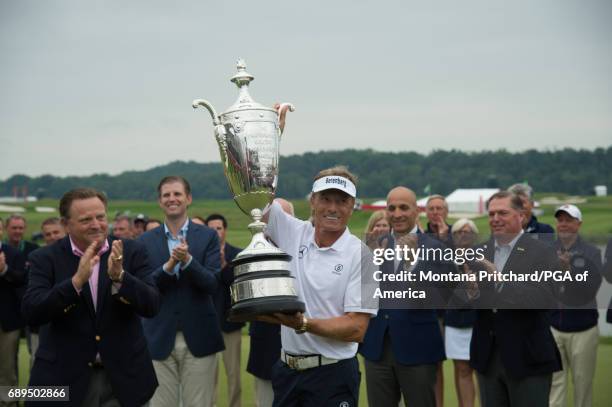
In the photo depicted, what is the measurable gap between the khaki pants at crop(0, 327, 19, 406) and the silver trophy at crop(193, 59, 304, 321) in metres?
6.01

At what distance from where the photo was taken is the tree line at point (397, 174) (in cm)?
8019

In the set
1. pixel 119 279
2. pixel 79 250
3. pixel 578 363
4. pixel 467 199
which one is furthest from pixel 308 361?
pixel 467 199

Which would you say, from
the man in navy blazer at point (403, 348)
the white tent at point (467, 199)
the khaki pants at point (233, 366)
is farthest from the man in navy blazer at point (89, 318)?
the white tent at point (467, 199)

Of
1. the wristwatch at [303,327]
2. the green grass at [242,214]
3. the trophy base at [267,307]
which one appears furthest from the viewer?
the green grass at [242,214]

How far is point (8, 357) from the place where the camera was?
9.68 m

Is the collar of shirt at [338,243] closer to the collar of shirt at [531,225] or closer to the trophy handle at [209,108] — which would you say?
the trophy handle at [209,108]

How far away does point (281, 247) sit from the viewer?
5.18 metres

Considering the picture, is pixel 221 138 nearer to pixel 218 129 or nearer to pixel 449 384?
pixel 218 129

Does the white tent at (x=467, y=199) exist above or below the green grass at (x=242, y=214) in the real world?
above

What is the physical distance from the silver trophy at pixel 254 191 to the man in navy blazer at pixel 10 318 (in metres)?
5.57

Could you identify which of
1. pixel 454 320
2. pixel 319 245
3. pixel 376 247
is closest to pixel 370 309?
pixel 319 245

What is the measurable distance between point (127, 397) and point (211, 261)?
90.4 inches

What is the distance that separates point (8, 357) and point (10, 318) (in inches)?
19.3

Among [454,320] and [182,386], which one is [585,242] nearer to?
[454,320]
